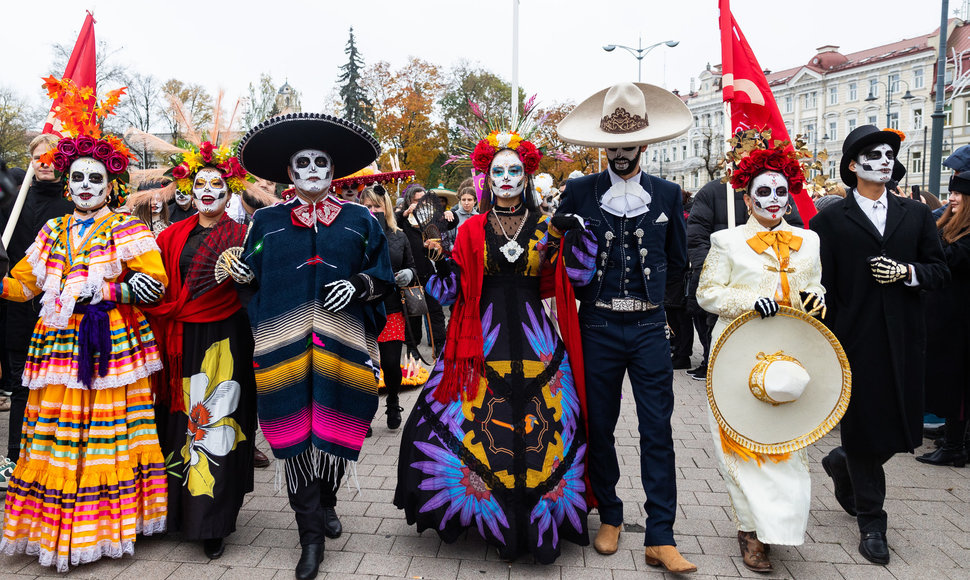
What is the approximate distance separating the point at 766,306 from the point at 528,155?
4.97 feet

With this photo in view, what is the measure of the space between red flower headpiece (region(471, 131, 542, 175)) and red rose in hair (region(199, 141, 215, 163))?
63.2 inches

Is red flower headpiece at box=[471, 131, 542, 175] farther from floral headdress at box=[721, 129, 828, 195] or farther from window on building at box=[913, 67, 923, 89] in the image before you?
window on building at box=[913, 67, 923, 89]

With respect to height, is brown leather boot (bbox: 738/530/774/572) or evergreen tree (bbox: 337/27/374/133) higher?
evergreen tree (bbox: 337/27/374/133)

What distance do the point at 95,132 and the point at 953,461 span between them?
21.2ft

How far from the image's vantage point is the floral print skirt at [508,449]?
3.67 m

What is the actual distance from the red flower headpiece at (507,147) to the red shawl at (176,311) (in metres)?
1.63

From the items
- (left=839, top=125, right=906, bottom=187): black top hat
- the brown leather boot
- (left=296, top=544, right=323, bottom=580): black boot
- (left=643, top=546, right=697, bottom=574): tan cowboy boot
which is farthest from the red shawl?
(left=839, top=125, right=906, bottom=187): black top hat

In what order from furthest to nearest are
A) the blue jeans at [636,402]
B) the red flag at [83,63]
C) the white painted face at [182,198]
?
the white painted face at [182,198], the red flag at [83,63], the blue jeans at [636,402]

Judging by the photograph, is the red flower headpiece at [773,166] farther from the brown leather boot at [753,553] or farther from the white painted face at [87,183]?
the white painted face at [87,183]

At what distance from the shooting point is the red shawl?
4000mm

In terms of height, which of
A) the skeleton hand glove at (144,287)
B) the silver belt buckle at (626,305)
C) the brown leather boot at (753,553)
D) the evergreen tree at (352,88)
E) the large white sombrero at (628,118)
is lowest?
the brown leather boot at (753,553)

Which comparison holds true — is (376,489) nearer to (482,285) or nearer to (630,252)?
(482,285)

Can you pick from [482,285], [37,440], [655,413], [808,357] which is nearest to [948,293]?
[808,357]

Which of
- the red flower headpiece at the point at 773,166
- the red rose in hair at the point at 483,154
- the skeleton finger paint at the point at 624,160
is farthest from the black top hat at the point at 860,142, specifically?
the red rose in hair at the point at 483,154
